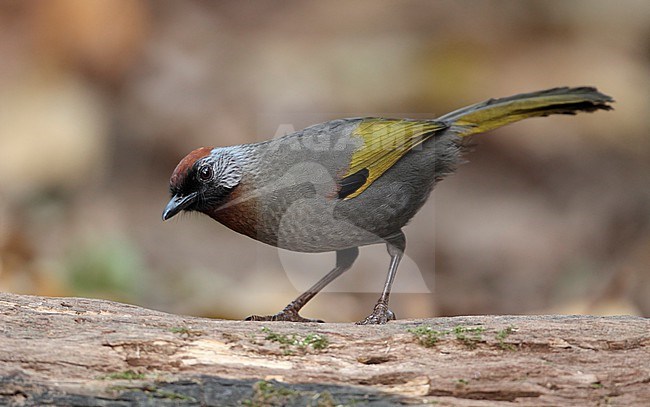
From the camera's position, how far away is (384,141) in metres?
5.00

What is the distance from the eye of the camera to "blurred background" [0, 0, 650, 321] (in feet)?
26.5

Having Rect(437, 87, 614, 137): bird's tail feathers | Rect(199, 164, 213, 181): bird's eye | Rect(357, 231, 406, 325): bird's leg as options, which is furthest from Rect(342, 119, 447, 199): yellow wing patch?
Rect(199, 164, 213, 181): bird's eye

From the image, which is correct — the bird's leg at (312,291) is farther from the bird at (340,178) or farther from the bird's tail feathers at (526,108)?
the bird's tail feathers at (526,108)

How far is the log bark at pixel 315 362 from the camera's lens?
120 inches

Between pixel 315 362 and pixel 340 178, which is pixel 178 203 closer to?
pixel 340 178

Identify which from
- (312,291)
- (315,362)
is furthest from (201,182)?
(315,362)

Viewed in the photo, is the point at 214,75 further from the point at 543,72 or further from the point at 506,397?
the point at 506,397

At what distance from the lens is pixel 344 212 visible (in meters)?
4.70

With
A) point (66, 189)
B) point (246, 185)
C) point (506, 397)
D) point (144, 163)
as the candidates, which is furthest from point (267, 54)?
point (506, 397)

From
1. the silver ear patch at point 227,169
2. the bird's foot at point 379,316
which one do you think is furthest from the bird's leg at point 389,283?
the silver ear patch at point 227,169

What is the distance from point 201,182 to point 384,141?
3.44ft

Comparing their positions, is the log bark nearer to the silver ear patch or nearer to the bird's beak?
the bird's beak

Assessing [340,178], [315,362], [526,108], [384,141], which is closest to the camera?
[315,362]

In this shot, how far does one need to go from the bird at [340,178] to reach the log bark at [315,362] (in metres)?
0.92
